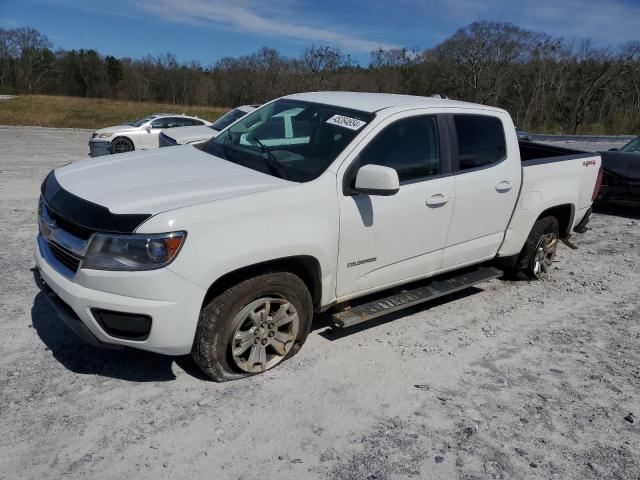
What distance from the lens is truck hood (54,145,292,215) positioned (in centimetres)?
302

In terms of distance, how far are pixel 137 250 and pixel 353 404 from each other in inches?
65.4

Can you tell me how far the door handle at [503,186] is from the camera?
459 centimetres

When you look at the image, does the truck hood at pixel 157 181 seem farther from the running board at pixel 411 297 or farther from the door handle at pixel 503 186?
the door handle at pixel 503 186

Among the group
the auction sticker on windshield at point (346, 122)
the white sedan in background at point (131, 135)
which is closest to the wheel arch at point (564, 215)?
the auction sticker on windshield at point (346, 122)

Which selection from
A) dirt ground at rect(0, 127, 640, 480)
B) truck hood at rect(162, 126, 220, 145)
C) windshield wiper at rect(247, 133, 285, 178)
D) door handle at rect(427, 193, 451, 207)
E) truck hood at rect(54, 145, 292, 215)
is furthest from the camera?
truck hood at rect(162, 126, 220, 145)

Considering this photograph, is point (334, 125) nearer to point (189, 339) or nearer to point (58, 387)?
point (189, 339)

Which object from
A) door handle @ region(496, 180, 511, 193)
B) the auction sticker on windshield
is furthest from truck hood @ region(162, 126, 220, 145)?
door handle @ region(496, 180, 511, 193)

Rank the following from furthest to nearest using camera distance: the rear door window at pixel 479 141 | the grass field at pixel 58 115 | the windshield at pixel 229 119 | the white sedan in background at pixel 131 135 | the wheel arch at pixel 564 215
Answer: the grass field at pixel 58 115 < the white sedan in background at pixel 131 135 < the windshield at pixel 229 119 < the wheel arch at pixel 564 215 < the rear door window at pixel 479 141

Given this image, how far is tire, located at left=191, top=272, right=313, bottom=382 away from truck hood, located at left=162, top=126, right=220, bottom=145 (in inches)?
239

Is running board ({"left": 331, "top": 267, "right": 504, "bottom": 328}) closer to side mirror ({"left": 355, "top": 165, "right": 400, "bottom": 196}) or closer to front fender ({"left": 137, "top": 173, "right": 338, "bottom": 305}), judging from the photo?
front fender ({"left": 137, "top": 173, "right": 338, "bottom": 305})

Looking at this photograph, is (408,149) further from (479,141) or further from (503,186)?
(503,186)

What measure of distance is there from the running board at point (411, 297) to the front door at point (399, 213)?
168 millimetres

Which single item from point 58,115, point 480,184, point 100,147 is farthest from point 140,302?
point 58,115

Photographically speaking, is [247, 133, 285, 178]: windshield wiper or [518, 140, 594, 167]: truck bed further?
[518, 140, 594, 167]: truck bed
